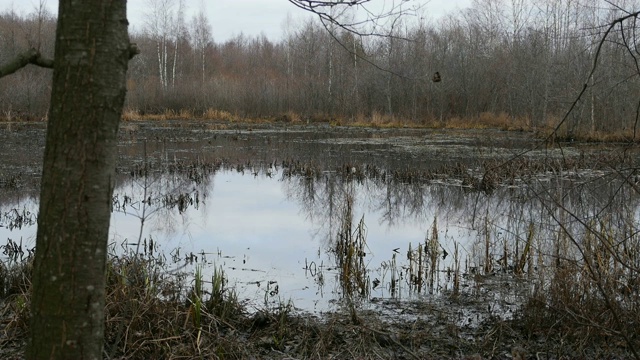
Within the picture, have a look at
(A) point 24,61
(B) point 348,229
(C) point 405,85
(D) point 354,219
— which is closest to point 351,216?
(B) point 348,229

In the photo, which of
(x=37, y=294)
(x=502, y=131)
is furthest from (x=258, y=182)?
(x=502, y=131)

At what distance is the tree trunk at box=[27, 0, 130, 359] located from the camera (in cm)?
156

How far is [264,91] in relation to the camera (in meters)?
35.4

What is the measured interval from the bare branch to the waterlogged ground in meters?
2.28

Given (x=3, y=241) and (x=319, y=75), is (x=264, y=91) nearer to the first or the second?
(x=319, y=75)

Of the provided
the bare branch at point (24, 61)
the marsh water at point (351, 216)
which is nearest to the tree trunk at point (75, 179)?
the bare branch at point (24, 61)

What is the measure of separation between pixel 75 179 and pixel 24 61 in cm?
36

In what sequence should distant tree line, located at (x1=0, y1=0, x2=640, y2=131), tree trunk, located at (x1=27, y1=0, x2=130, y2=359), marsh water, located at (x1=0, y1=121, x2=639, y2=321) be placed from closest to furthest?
tree trunk, located at (x1=27, y1=0, x2=130, y2=359)
marsh water, located at (x1=0, y1=121, x2=639, y2=321)
distant tree line, located at (x1=0, y1=0, x2=640, y2=131)

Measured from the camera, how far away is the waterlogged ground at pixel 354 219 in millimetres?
5562

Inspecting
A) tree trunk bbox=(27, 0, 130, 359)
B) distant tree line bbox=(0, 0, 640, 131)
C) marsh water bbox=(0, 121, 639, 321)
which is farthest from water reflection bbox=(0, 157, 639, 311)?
distant tree line bbox=(0, 0, 640, 131)

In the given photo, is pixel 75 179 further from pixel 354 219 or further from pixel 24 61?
pixel 354 219

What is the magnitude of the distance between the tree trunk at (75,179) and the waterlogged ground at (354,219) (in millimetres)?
2177

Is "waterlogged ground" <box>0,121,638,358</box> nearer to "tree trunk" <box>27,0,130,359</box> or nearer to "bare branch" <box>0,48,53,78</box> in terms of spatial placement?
"tree trunk" <box>27,0,130,359</box>

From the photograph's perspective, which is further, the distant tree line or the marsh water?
the distant tree line
